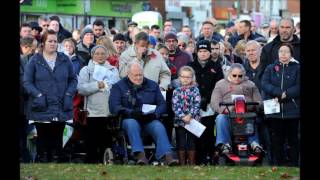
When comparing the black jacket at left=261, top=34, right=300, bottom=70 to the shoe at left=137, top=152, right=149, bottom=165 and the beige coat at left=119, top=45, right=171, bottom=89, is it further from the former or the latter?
the shoe at left=137, top=152, right=149, bottom=165

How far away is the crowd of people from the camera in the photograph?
15.5 meters

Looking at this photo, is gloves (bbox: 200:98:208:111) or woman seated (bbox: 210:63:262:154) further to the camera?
gloves (bbox: 200:98:208:111)

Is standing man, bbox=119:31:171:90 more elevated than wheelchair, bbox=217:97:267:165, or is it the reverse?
standing man, bbox=119:31:171:90

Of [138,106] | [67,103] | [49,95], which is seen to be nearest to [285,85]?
[138,106]

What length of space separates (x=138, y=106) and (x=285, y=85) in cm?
254

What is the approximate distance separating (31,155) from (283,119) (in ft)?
15.2

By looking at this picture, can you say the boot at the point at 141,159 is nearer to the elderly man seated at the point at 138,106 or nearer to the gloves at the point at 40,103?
the elderly man seated at the point at 138,106

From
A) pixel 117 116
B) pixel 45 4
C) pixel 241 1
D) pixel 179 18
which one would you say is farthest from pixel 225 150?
pixel 241 1

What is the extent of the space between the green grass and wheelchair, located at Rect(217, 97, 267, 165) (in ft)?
3.20

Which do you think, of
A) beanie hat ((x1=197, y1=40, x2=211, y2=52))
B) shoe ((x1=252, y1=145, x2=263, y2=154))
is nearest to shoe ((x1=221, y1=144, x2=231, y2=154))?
shoe ((x1=252, y1=145, x2=263, y2=154))

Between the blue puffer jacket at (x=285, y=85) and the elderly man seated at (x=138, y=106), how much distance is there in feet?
6.03

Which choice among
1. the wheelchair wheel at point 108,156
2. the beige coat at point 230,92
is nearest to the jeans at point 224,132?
the beige coat at point 230,92

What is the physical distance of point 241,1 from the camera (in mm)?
73625

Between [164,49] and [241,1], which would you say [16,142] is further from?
[241,1]
